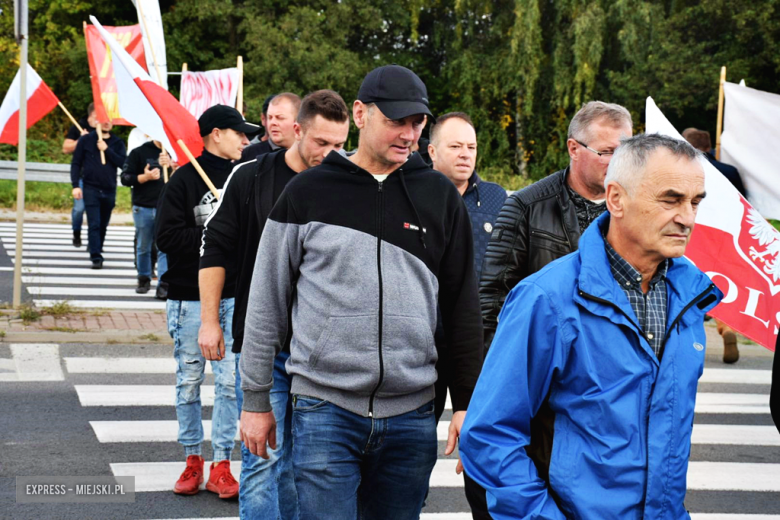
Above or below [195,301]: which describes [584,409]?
above

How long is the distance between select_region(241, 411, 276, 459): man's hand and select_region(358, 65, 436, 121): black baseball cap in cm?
113

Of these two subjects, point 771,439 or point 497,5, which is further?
point 497,5

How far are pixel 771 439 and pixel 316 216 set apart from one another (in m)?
5.29

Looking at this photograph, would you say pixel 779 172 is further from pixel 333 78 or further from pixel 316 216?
pixel 333 78

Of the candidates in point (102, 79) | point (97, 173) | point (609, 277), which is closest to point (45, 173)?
point (97, 173)

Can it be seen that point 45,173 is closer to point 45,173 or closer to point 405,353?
point 45,173

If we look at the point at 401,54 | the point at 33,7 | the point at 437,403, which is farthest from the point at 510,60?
the point at 437,403

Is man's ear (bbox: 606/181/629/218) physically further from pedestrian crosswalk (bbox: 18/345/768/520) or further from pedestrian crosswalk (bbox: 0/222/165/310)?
pedestrian crosswalk (bbox: 0/222/165/310)

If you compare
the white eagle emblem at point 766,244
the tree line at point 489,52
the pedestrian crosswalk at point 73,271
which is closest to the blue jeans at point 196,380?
the white eagle emblem at point 766,244

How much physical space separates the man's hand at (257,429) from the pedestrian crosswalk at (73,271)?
806cm

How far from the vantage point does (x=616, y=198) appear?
270 cm

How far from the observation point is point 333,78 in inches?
1339

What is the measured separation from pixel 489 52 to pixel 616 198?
34.0 m

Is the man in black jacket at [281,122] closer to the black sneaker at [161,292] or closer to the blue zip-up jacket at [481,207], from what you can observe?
the blue zip-up jacket at [481,207]
